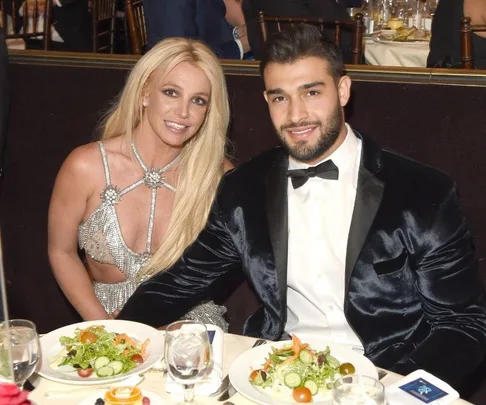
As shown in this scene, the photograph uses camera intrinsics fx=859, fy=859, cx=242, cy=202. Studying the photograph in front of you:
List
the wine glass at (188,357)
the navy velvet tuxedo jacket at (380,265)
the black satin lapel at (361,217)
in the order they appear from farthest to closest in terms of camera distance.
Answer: the black satin lapel at (361,217)
the navy velvet tuxedo jacket at (380,265)
the wine glass at (188,357)

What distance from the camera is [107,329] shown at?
233cm

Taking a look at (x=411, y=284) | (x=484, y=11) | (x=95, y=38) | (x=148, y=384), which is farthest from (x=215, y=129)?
(x=95, y=38)

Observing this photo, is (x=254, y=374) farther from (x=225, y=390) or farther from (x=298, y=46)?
(x=298, y=46)

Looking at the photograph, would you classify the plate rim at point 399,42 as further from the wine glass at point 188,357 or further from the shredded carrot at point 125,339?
the wine glass at point 188,357

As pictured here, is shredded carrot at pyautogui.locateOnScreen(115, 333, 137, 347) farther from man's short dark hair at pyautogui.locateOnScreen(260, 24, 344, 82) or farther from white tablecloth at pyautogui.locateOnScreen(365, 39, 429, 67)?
white tablecloth at pyautogui.locateOnScreen(365, 39, 429, 67)

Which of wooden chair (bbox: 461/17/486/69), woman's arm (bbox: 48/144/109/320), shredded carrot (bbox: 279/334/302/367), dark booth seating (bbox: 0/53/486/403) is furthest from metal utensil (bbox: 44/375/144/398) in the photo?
wooden chair (bbox: 461/17/486/69)

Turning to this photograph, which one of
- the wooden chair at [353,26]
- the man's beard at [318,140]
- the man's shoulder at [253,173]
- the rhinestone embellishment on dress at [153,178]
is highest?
the wooden chair at [353,26]

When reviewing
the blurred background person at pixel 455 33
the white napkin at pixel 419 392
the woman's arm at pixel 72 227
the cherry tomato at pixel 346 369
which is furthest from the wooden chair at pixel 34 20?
the white napkin at pixel 419 392

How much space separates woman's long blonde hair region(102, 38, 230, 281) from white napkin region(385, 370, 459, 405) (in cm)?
124

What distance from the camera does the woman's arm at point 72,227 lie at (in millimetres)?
3273

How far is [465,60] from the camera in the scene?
3.83m

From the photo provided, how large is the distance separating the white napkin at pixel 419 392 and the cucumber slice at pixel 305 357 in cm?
19

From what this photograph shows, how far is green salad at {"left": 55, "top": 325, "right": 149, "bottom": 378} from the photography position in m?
2.12

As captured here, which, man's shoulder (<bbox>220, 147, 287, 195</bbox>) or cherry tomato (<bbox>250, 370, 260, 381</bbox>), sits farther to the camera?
man's shoulder (<bbox>220, 147, 287, 195</bbox>)
